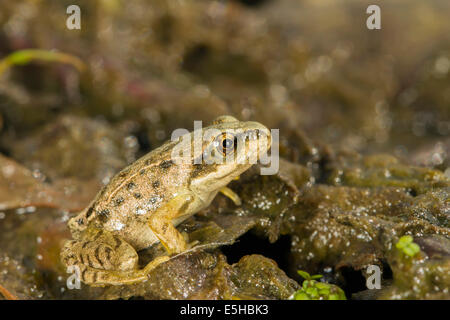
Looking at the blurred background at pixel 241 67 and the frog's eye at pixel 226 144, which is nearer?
the frog's eye at pixel 226 144

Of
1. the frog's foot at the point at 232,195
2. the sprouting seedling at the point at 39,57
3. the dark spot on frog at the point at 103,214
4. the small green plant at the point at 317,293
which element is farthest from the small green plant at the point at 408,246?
the sprouting seedling at the point at 39,57

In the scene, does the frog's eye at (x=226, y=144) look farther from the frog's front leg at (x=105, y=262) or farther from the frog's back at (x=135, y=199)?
the frog's front leg at (x=105, y=262)

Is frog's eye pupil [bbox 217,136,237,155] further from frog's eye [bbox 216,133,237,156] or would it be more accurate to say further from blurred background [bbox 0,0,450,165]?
blurred background [bbox 0,0,450,165]

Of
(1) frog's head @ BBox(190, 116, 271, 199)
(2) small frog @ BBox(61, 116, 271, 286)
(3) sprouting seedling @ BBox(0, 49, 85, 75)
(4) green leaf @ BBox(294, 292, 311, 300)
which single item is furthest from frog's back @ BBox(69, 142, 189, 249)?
(3) sprouting seedling @ BBox(0, 49, 85, 75)

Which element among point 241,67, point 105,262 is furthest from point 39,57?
point 105,262

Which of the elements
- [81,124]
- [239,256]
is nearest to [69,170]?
[81,124]

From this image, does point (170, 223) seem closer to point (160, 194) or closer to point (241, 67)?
point (160, 194)
